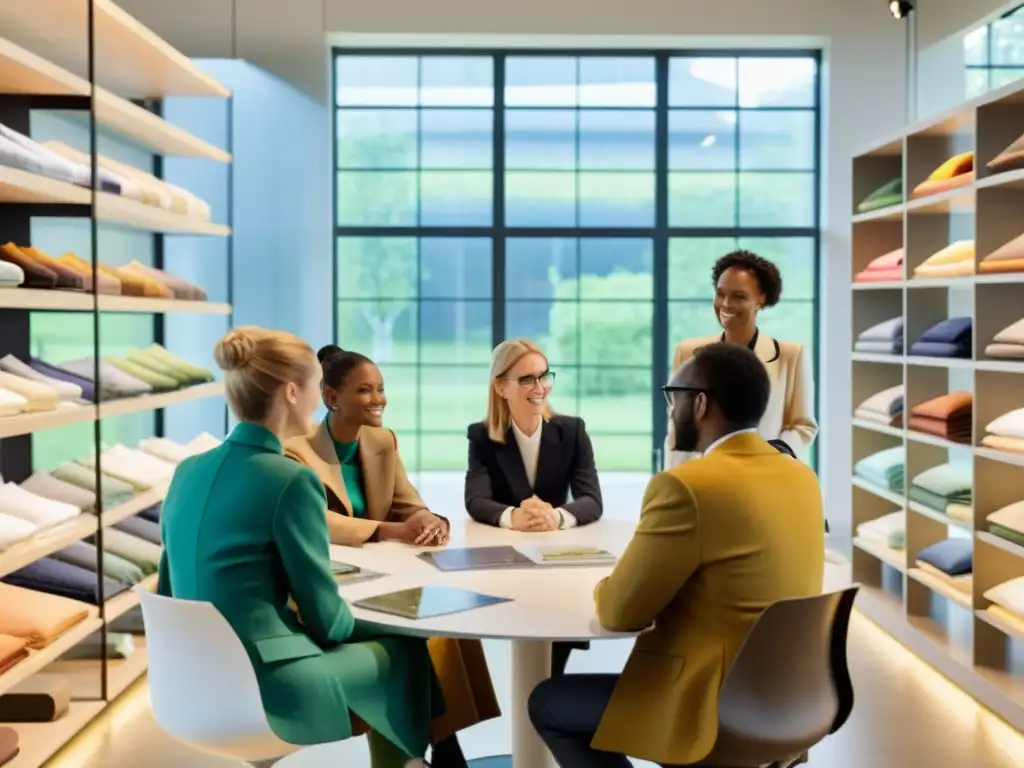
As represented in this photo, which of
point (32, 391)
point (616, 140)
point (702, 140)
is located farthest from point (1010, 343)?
point (616, 140)

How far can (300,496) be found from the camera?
247 cm

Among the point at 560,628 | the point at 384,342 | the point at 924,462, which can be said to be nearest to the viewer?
the point at 560,628

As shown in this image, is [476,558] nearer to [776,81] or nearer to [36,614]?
[36,614]

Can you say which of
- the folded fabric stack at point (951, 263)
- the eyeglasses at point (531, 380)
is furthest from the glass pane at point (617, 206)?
the eyeglasses at point (531, 380)

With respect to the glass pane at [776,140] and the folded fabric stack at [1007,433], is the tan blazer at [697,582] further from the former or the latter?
the glass pane at [776,140]

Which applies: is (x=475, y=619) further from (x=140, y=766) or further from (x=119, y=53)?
(x=119, y=53)

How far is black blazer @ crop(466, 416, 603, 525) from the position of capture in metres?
3.81

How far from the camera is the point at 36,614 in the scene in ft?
12.6

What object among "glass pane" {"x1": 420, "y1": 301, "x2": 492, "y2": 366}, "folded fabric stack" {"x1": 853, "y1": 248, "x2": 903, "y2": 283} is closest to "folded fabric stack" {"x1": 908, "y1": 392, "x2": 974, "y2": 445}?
"folded fabric stack" {"x1": 853, "y1": 248, "x2": 903, "y2": 283}

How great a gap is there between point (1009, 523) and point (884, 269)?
1.61 meters

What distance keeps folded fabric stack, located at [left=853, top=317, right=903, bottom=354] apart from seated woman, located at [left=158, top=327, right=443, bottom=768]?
11.1 feet

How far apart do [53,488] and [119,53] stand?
2.01 metres

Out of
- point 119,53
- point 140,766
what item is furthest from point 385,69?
point 140,766

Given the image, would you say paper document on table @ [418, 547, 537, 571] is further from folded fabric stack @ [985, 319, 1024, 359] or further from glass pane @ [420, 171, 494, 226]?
glass pane @ [420, 171, 494, 226]
